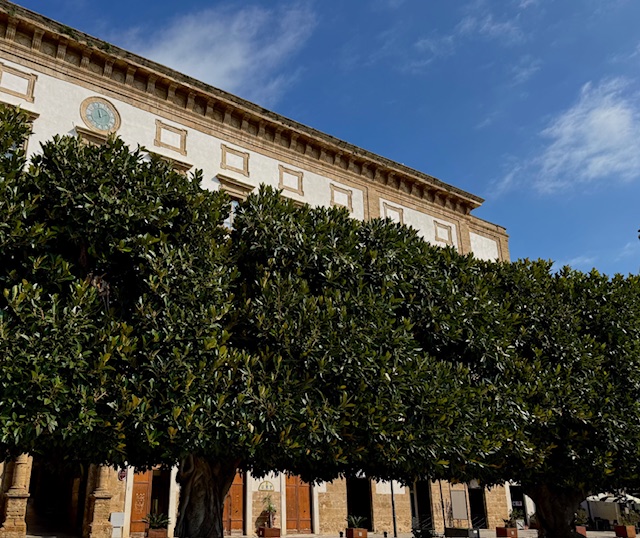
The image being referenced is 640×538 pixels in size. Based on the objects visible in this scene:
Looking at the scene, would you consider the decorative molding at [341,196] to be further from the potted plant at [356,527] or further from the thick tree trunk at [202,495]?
the thick tree trunk at [202,495]

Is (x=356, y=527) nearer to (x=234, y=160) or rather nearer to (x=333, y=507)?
(x=333, y=507)

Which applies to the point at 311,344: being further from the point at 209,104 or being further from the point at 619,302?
the point at 209,104

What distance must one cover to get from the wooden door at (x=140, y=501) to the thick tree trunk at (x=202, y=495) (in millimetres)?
Result: 9112

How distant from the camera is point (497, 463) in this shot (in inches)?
585

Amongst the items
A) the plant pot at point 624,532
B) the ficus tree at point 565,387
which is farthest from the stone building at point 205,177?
the ficus tree at point 565,387

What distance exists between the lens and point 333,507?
24953mm

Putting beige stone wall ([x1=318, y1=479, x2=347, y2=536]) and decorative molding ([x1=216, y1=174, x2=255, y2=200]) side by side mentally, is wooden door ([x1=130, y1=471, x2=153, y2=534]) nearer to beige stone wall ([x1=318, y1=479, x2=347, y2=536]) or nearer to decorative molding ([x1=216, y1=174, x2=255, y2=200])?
beige stone wall ([x1=318, y1=479, x2=347, y2=536])

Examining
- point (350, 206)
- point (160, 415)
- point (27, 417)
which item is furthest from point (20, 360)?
point (350, 206)

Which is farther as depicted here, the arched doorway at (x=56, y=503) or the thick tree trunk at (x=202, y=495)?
the arched doorway at (x=56, y=503)

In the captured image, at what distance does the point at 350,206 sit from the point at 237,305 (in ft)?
47.7

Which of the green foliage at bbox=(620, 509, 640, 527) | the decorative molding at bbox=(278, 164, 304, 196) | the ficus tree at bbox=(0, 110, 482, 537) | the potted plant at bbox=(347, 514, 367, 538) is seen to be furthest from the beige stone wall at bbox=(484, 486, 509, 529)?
the ficus tree at bbox=(0, 110, 482, 537)

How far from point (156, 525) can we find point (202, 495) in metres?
8.75

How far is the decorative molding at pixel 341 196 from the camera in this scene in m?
26.2

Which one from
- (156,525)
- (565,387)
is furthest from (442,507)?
(565,387)
